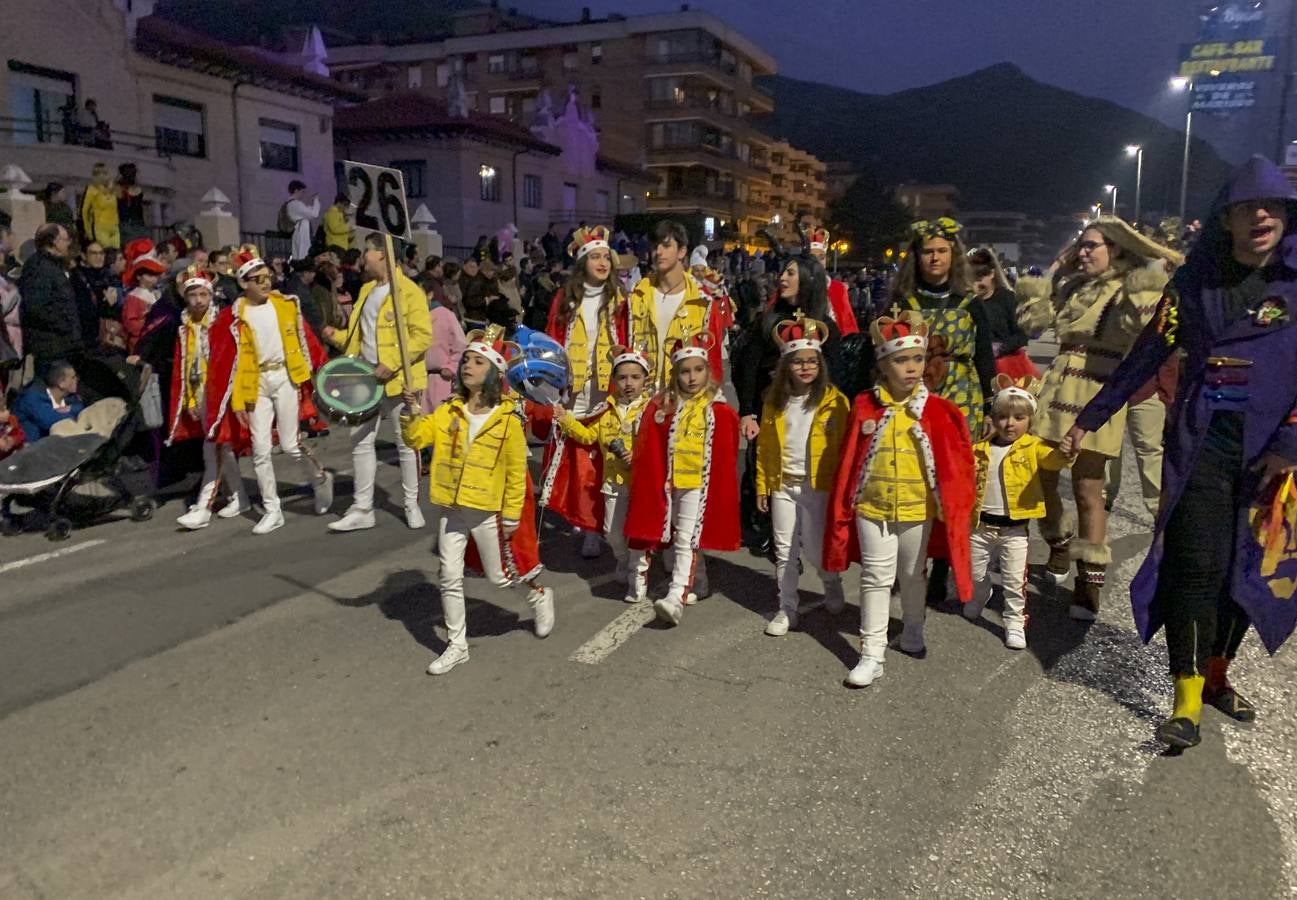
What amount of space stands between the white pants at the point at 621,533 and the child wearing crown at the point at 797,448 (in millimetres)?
894

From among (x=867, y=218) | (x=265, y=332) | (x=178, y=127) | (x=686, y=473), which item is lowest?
(x=686, y=473)

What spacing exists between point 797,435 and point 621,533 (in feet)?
4.51

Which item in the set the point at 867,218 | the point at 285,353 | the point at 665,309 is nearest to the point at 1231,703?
the point at 665,309

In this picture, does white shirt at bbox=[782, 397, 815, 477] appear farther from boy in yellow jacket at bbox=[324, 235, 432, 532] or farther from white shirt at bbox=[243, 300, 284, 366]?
white shirt at bbox=[243, 300, 284, 366]

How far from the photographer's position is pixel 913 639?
503 centimetres

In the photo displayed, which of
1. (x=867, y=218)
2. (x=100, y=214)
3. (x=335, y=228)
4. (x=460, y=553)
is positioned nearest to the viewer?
(x=460, y=553)

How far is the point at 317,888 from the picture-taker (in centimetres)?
311

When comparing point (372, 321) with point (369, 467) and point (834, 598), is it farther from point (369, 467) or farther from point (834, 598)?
point (834, 598)

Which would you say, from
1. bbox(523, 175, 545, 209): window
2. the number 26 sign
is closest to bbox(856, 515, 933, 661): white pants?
the number 26 sign

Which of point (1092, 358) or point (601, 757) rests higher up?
point (1092, 358)

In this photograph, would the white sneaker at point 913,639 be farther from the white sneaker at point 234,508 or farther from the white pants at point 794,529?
the white sneaker at point 234,508

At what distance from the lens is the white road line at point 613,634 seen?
5031mm

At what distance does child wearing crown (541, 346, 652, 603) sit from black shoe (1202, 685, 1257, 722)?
2935 mm

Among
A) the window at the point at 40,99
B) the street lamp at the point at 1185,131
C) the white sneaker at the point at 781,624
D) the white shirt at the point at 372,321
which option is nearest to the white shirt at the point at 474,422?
the white sneaker at the point at 781,624
